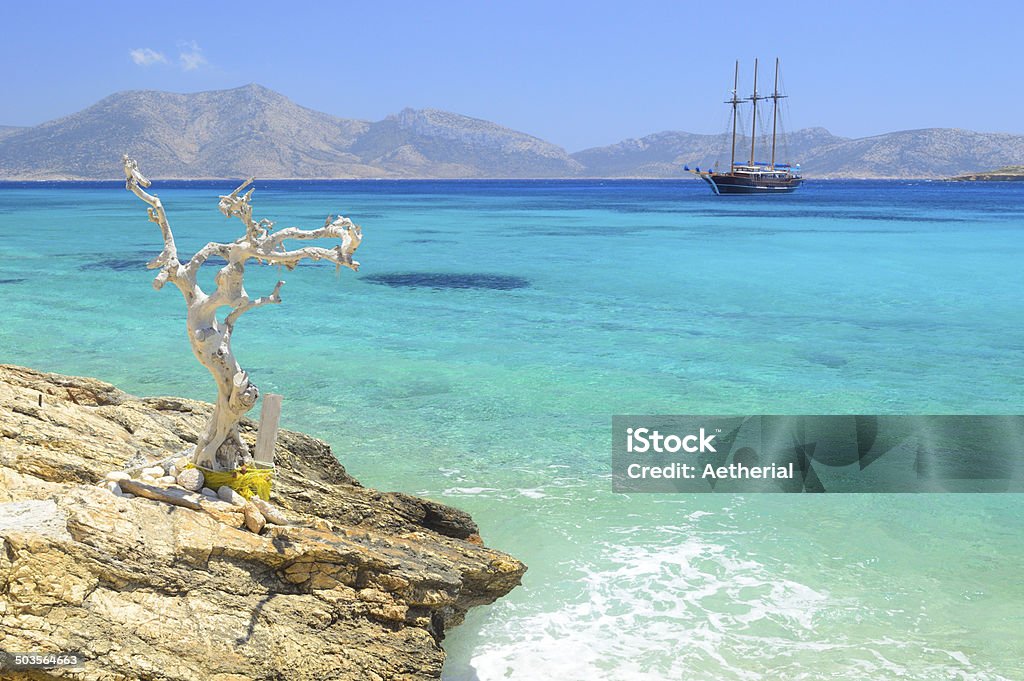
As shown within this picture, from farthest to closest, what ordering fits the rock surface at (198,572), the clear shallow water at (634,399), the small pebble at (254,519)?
the clear shallow water at (634,399), the small pebble at (254,519), the rock surface at (198,572)

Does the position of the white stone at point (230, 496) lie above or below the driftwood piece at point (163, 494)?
below

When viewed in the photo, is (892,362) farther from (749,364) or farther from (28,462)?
(28,462)

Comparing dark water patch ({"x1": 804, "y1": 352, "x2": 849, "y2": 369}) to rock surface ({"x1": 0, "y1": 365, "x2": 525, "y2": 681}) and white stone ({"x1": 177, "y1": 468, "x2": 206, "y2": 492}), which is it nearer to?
rock surface ({"x1": 0, "y1": 365, "x2": 525, "y2": 681})

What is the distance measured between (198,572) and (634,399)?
35.1 ft

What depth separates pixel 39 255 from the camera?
133ft

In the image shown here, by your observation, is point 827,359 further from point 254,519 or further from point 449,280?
point 449,280

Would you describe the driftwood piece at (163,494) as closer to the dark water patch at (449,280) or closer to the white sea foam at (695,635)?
the white sea foam at (695,635)

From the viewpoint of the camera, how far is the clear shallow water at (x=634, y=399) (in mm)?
8180

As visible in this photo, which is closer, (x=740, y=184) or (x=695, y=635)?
(x=695, y=635)

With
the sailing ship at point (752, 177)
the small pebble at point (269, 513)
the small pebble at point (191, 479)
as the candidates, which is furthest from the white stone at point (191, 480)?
the sailing ship at point (752, 177)

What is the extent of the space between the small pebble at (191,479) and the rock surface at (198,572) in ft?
0.56

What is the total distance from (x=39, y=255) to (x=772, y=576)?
39.2 meters

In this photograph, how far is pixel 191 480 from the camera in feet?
21.8

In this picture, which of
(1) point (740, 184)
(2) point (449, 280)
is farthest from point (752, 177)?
(2) point (449, 280)
